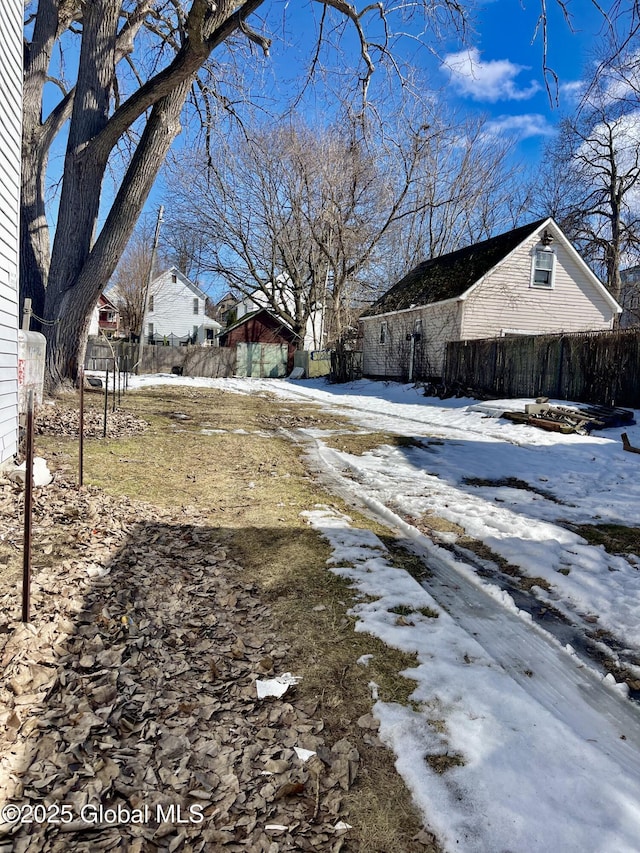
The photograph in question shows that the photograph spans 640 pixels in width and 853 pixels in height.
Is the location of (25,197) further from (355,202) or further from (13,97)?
(355,202)

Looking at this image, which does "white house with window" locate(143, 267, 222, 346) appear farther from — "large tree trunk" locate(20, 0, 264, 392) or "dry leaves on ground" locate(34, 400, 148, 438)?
"dry leaves on ground" locate(34, 400, 148, 438)

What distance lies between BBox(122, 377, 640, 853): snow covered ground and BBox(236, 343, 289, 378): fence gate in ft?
75.2

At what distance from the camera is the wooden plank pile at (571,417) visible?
9.77 meters

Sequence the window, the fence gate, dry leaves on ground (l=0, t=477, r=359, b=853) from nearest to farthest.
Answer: dry leaves on ground (l=0, t=477, r=359, b=853) < the window < the fence gate

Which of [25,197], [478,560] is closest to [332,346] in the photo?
[25,197]

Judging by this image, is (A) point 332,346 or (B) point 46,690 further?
(A) point 332,346

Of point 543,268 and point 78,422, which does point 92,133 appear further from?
point 543,268

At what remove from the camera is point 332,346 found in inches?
995

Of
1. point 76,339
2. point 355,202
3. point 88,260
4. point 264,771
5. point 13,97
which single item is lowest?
point 264,771

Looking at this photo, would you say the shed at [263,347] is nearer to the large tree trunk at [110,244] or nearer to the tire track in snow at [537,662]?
the large tree trunk at [110,244]

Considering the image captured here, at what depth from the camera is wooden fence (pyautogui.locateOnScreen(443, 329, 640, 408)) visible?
1155 centimetres

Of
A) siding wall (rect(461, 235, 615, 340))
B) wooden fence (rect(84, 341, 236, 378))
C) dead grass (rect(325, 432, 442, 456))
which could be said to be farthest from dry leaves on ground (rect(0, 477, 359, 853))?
wooden fence (rect(84, 341, 236, 378))

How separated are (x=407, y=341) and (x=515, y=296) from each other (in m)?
4.67

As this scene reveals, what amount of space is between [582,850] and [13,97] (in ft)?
25.4
